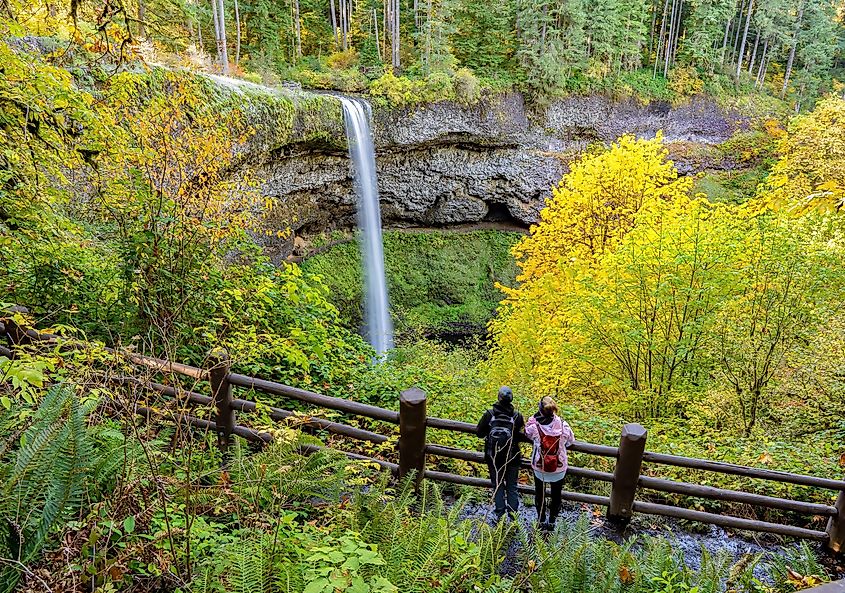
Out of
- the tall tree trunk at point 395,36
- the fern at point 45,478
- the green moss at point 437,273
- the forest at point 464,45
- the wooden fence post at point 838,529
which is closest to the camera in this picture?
the fern at point 45,478

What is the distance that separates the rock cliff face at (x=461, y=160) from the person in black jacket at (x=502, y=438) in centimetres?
1825

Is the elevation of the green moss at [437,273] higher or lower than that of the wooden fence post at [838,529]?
lower

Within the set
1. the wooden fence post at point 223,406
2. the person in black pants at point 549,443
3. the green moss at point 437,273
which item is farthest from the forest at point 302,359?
the green moss at point 437,273

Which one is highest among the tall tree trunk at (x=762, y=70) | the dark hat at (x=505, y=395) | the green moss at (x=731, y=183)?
the tall tree trunk at (x=762, y=70)

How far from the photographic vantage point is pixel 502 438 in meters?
5.05

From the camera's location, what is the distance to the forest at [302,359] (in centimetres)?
307

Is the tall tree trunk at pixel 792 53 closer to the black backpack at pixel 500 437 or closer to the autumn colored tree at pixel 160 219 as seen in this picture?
the black backpack at pixel 500 437

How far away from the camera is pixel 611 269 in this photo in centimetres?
1187

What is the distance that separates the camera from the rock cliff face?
23453 millimetres

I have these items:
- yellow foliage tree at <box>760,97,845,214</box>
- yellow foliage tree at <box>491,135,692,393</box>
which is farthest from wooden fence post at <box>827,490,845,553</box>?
yellow foliage tree at <box>760,97,845,214</box>

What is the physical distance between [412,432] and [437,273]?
23920mm

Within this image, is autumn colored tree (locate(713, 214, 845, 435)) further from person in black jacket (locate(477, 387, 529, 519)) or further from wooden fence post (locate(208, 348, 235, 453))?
wooden fence post (locate(208, 348, 235, 453))

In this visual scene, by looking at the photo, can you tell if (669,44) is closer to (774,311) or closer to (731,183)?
(731,183)

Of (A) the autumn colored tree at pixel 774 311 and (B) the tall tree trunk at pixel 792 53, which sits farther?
(B) the tall tree trunk at pixel 792 53
